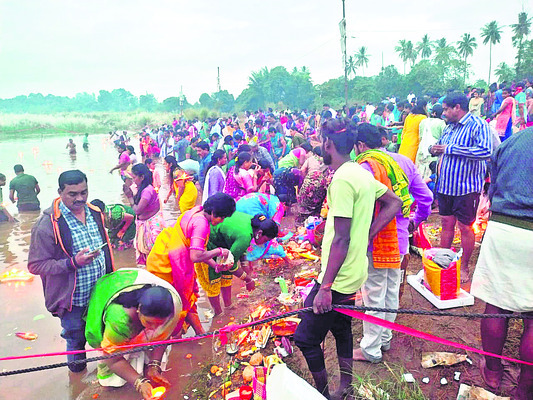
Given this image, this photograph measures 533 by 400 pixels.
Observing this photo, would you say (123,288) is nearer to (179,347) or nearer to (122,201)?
(179,347)

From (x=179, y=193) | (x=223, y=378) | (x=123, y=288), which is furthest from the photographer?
(x=179, y=193)

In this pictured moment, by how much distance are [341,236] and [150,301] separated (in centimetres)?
161

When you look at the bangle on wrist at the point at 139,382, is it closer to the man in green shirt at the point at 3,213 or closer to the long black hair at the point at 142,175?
the long black hair at the point at 142,175

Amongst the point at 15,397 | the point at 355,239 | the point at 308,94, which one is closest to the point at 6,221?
the point at 15,397

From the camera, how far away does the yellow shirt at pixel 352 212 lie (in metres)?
2.34

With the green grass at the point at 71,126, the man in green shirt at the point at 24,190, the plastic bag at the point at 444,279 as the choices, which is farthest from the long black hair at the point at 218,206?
the green grass at the point at 71,126

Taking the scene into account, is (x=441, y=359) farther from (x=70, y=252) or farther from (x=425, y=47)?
(x=425, y=47)

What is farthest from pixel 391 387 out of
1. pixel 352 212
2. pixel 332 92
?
pixel 332 92

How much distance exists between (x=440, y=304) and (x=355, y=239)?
183 cm

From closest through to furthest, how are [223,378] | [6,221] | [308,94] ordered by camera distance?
[223,378] < [6,221] < [308,94]

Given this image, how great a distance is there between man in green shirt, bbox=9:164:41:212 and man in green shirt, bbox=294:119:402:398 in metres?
10.2

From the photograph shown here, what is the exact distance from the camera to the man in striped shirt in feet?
12.6

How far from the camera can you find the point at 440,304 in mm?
3688

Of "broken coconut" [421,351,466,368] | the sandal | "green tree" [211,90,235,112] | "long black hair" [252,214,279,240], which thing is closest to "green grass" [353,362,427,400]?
"broken coconut" [421,351,466,368]
